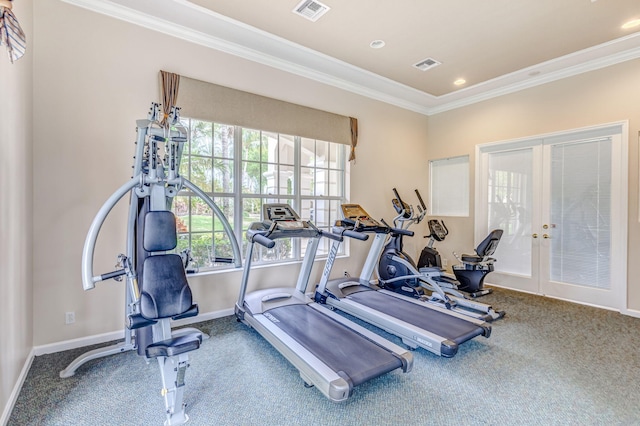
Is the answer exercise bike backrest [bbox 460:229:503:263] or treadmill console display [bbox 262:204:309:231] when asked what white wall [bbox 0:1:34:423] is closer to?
treadmill console display [bbox 262:204:309:231]

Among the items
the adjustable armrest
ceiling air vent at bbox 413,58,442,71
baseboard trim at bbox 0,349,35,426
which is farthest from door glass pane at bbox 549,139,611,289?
baseboard trim at bbox 0,349,35,426

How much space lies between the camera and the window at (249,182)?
3.81 m

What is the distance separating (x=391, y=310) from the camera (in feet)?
12.0

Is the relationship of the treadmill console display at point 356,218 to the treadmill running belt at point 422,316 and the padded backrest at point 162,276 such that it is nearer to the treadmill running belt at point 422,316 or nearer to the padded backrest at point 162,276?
the treadmill running belt at point 422,316

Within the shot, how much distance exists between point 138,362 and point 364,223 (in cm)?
294

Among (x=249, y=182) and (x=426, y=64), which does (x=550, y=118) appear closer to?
(x=426, y=64)

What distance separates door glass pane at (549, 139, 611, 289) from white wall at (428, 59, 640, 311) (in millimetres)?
271

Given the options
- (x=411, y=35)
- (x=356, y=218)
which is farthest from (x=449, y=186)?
(x=411, y=35)

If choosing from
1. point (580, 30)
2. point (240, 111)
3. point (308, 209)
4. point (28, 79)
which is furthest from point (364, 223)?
point (28, 79)

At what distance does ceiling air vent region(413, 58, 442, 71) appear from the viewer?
4.45 meters

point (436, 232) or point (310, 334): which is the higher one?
point (436, 232)

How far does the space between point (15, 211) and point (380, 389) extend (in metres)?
3.11

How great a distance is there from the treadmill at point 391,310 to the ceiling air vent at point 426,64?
7.54ft

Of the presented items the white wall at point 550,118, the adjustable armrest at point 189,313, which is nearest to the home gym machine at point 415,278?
the white wall at point 550,118
